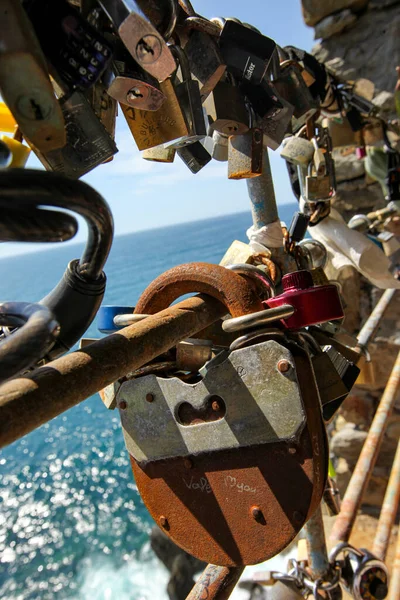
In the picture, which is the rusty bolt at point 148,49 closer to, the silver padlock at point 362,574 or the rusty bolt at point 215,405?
the rusty bolt at point 215,405

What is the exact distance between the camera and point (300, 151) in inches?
49.6

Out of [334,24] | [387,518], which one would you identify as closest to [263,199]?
[387,518]

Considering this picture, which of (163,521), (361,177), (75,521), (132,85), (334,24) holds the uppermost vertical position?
(334,24)

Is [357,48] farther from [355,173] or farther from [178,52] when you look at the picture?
[178,52]

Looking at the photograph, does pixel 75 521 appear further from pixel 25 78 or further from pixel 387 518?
pixel 25 78

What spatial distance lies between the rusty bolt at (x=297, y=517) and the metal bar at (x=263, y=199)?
21.3 inches

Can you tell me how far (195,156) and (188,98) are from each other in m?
0.19

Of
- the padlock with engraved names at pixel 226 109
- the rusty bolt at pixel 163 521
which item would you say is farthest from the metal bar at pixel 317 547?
the padlock with engraved names at pixel 226 109

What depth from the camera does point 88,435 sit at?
43.2 feet

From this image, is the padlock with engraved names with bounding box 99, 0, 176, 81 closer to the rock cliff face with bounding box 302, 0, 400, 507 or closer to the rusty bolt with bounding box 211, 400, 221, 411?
the rusty bolt with bounding box 211, 400, 221, 411

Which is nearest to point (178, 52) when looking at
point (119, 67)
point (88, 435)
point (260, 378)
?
point (119, 67)

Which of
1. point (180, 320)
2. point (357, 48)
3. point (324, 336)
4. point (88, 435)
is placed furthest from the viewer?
point (88, 435)

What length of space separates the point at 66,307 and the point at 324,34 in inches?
147

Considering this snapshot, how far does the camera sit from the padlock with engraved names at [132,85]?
0.40 meters
